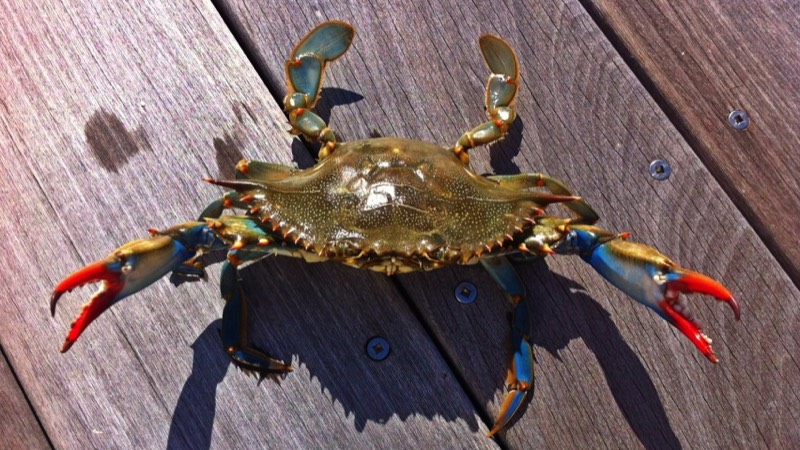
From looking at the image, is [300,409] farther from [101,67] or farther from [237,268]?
[101,67]

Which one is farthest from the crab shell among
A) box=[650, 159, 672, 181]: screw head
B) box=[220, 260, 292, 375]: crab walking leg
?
box=[650, 159, 672, 181]: screw head

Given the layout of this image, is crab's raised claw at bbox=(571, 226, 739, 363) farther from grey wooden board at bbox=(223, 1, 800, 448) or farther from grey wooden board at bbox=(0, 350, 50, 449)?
grey wooden board at bbox=(0, 350, 50, 449)

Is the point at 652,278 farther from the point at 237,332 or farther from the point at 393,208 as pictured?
the point at 237,332

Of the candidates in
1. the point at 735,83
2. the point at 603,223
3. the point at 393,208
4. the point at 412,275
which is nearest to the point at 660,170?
the point at 603,223

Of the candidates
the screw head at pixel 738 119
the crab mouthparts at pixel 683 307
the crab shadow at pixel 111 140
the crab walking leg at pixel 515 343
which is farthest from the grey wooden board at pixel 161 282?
the screw head at pixel 738 119

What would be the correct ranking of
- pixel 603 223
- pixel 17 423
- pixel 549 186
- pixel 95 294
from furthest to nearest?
pixel 603 223 → pixel 17 423 → pixel 549 186 → pixel 95 294

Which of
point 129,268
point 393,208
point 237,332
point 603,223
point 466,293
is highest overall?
point 129,268

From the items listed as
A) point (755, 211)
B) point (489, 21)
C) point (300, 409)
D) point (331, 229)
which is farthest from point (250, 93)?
point (755, 211)
